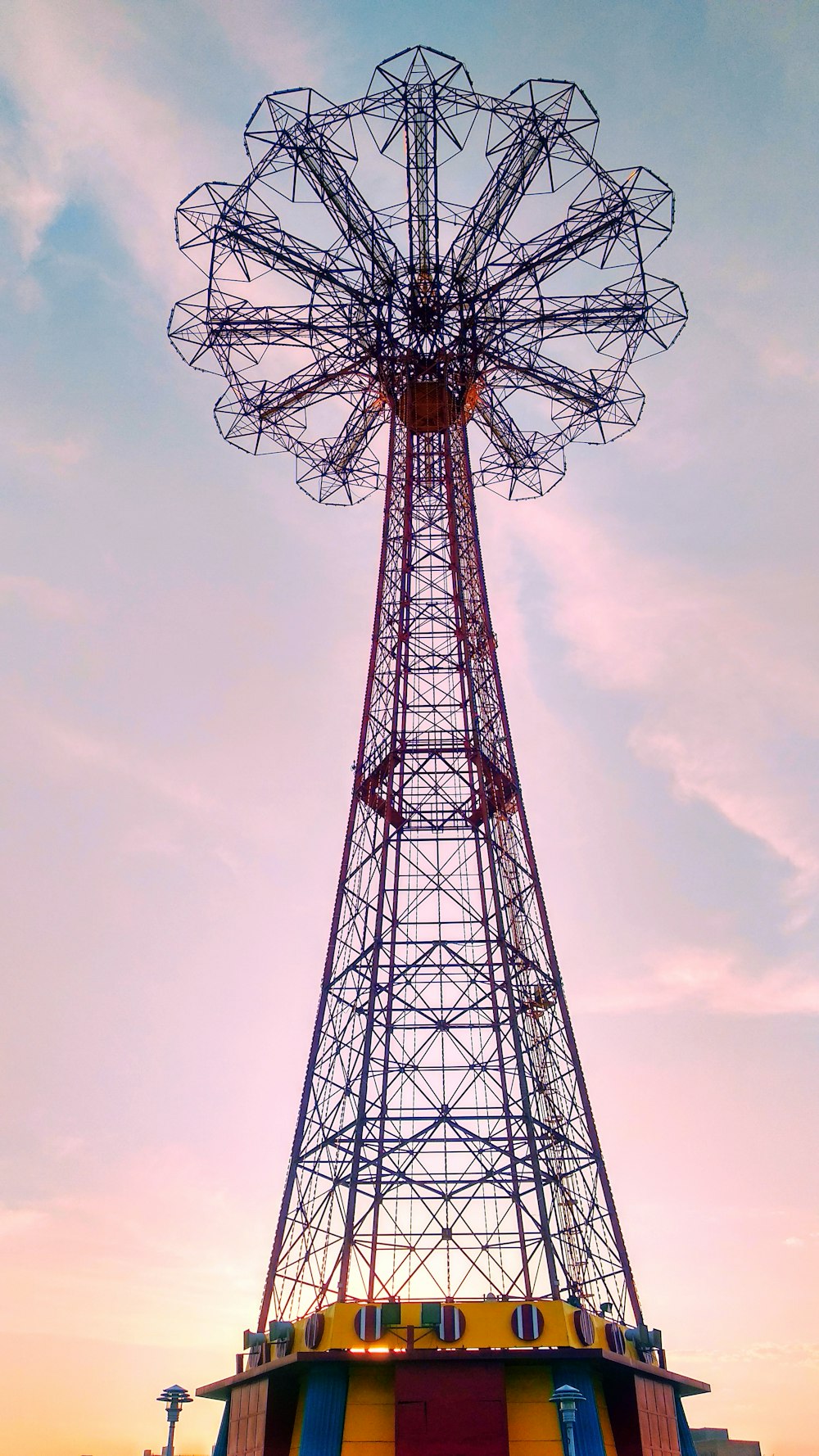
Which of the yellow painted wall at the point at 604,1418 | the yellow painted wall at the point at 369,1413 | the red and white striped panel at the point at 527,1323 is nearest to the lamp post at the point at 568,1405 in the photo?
the red and white striped panel at the point at 527,1323

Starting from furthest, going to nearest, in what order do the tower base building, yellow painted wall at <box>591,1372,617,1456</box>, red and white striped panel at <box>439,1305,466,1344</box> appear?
1. yellow painted wall at <box>591,1372,617,1456</box>
2. red and white striped panel at <box>439,1305,466,1344</box>
3. the tower base building

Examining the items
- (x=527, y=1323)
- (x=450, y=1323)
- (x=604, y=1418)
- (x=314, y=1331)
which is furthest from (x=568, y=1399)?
(x=314, y=1331)

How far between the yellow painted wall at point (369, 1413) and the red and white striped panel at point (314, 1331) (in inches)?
47.5

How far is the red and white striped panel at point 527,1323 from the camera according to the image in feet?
109

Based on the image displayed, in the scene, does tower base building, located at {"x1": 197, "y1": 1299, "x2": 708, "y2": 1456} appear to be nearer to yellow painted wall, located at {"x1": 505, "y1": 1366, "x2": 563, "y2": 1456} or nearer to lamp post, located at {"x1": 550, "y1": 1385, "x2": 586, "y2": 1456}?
yellow painted wall, located at {"x1": 505, "y1": 1366, "x2": 563, "y2": 1456}

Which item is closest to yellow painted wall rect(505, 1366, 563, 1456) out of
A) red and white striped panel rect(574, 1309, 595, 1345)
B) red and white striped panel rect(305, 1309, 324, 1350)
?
red and white striped panel rect(574, 1309, 595, 1345)

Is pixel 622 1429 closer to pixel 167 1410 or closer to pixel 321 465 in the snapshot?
pixel 167 1410

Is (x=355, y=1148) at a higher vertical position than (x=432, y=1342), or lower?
higher

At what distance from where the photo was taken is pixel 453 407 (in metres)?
50.8

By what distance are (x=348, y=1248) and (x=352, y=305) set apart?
3296 cm

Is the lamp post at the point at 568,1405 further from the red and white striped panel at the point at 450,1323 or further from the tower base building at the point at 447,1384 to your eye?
the red and white striped panel at the point at 450,1323

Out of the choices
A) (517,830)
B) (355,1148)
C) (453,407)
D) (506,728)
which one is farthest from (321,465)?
(355,1148)

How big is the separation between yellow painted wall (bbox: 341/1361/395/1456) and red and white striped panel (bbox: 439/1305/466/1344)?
1.78m

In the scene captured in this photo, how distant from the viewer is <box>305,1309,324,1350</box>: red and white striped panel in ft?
111
